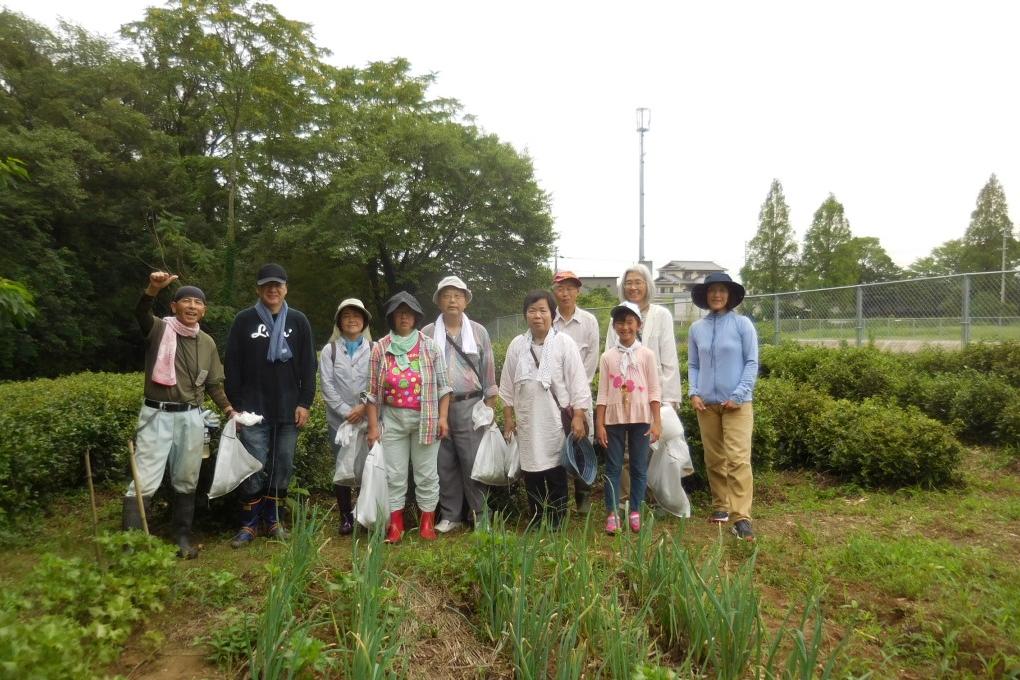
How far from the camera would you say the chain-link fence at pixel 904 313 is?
354 inches

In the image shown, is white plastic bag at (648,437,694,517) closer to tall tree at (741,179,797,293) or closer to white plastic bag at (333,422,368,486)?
white plastic bag at (333,422,368,486)

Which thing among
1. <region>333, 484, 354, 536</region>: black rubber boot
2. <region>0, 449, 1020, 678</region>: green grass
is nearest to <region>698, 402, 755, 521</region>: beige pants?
<region>0, 449, 1020, 678</region>: green grass

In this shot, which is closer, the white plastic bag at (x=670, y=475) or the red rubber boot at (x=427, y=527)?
A: the red rubber boot at (x=427, y=527)

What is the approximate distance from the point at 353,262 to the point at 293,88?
22.8ft

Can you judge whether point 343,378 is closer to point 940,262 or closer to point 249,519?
point 249,519

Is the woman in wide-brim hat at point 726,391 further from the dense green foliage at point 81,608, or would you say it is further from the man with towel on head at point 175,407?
the dense green foliage at point 81,608

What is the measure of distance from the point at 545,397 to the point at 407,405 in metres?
0.92

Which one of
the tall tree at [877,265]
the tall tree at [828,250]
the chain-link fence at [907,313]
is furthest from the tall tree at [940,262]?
the chain-link fence at [907,313]

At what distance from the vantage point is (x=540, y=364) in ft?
14.8

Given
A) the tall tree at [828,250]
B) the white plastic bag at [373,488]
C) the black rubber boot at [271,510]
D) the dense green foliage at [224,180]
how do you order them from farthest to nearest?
the tall tree at [828,250] → the dense green foliage at [224,180] → the black rubber boot at [271,510] → the white plastic bag at [373,488]

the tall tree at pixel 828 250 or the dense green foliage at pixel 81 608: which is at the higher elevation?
the tall tree at pixel 828 250

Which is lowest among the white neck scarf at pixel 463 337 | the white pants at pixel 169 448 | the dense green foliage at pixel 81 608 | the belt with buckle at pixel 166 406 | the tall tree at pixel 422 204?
the dense green foliage at pixel 81 608

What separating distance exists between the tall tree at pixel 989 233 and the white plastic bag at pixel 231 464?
52.6 m

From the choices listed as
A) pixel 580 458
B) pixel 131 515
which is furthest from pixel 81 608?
pixel 580 458
